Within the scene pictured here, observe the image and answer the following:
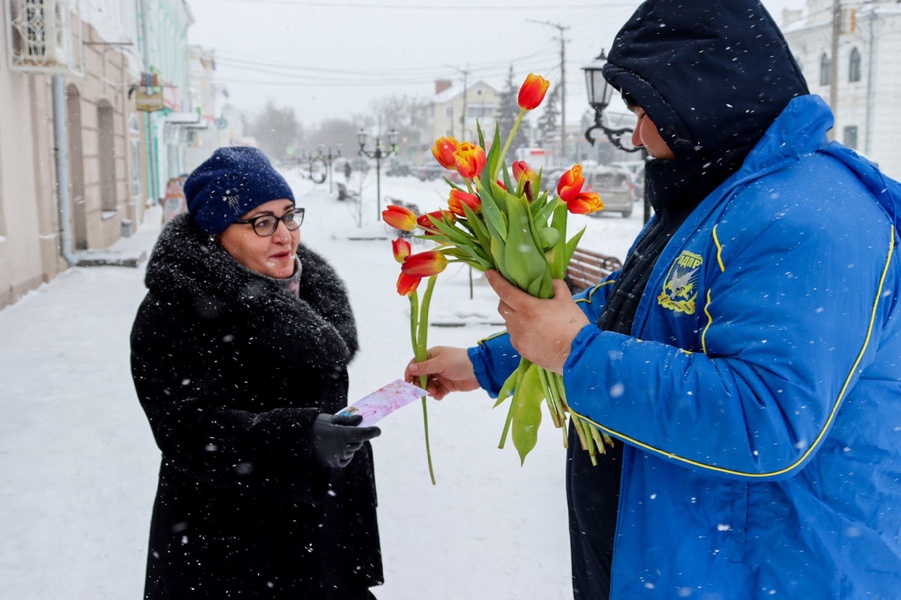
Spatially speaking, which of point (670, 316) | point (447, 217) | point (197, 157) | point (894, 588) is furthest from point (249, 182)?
point (197, 157)

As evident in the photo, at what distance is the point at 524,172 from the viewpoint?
160 centimetres

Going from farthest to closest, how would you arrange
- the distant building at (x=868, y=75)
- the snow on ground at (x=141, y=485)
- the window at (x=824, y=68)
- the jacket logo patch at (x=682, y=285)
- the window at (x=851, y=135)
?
1. the window at (x=824, y=68)
2. the window at (x=851, y=135)
3. the distant building at (x=868, y=75)
4. the snow on ground at (x=141, y=485)
5. the jacket logo patch at (x=682, y=285)

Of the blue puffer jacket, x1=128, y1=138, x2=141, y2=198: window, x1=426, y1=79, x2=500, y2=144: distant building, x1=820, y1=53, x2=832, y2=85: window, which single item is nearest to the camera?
the blue puffer jacket

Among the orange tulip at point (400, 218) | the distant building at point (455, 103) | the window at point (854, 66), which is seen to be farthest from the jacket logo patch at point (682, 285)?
the distant building at point (455, 103)

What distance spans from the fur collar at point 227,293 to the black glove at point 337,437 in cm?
26

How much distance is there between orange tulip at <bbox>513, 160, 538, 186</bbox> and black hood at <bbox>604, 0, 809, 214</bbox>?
27 cm

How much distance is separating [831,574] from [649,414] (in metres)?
0.41

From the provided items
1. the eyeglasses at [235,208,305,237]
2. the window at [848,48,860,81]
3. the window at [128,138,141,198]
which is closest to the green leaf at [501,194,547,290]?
the eyeglasses at [235,208,305,237]

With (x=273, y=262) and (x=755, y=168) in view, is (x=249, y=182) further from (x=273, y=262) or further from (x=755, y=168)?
(x=755, y=168)

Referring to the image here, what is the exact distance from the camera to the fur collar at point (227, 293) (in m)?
1.94

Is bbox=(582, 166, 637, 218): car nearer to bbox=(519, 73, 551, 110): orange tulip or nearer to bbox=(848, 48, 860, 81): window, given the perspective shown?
bbox=(848, 48, 860, 81): window

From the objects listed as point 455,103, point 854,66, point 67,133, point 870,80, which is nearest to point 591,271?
point 67,133

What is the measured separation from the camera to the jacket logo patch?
129cm

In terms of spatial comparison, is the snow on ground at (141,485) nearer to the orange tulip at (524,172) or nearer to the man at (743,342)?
the orange tulip at (524,172)
